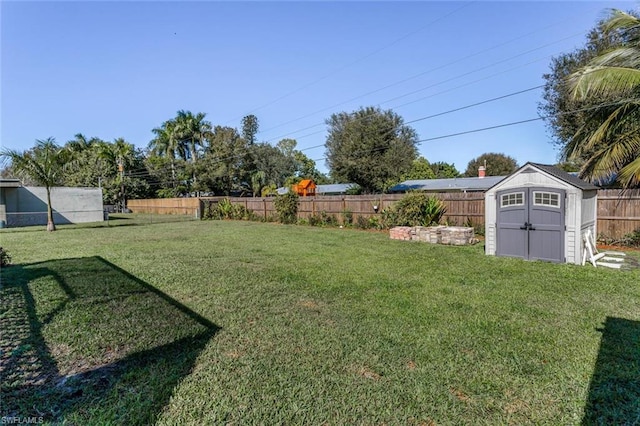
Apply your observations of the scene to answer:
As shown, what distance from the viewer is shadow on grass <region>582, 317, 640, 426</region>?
7.23ft

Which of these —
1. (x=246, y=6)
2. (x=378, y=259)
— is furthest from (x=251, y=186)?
(x=378, y=259)

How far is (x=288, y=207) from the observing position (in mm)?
18219

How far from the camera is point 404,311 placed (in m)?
4.18

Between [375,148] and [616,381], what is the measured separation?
2275 cm

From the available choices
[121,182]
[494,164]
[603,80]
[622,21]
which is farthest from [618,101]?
[494,164]

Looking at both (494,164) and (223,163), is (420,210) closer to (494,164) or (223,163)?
(223,163)

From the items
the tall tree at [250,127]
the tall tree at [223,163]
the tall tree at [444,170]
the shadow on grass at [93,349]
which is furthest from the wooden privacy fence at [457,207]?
the tall tree at [444,170]

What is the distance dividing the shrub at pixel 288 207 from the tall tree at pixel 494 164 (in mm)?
34983

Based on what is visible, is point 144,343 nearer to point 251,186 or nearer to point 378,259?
point 378,259

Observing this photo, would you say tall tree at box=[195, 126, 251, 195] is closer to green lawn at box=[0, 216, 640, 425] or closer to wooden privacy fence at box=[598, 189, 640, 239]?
green lawn at box=[0, 216, 640, 425]

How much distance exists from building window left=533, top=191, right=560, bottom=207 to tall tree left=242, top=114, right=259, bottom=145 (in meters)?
33.3

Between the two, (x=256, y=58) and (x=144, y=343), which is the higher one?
(x=256, y=58)

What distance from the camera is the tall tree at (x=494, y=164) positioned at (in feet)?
147

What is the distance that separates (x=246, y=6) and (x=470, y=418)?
12.3 metres
